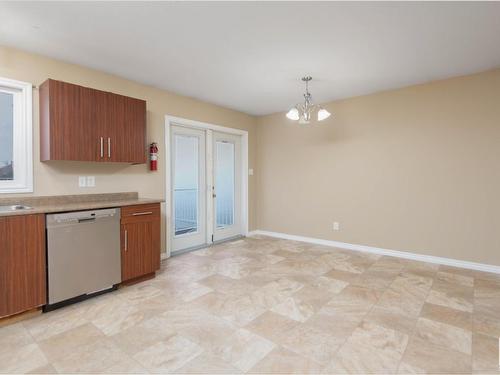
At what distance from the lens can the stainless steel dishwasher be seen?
242cm

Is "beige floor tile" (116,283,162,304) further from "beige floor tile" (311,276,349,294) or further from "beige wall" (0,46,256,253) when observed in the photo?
"beige floor tile" (311,276,349,294)

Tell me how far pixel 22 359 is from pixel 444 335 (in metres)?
3.01

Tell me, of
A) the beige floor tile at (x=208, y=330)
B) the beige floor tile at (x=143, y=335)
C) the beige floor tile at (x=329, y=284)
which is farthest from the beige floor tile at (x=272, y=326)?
the beige floor tile at (x=329, y=284)

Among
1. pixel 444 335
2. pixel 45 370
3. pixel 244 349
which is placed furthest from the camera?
pixel 444 335

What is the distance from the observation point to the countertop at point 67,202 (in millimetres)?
2396

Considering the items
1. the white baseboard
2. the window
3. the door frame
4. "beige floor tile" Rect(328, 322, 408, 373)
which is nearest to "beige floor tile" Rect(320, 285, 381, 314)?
"beige floor tile" Rect(328, 322, 408, 373)

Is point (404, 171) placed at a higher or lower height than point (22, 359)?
higher

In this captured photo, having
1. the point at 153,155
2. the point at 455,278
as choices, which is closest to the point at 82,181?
the point at 153,155

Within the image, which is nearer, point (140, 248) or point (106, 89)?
point (140, 248)

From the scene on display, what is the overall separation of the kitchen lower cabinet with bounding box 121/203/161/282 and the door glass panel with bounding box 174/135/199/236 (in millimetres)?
1012

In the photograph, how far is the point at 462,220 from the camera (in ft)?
11.6

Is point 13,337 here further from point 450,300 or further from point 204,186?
point 450,300

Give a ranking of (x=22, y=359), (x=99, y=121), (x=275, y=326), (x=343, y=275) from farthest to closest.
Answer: (x=343, y=275), (x=99, y=121), (x=275, y=326), (x=22, y=359)

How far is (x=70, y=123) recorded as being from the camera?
2734 millimetres
